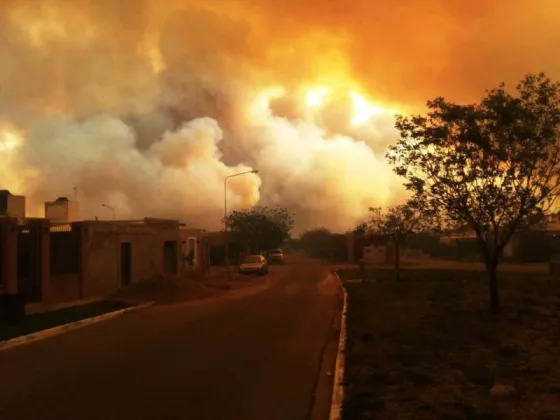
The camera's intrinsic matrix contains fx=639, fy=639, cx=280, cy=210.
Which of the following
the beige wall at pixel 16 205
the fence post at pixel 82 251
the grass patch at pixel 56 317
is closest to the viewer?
the grass patch at pixel 56 317

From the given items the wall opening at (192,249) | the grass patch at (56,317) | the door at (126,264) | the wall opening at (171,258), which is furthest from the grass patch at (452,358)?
the wall opening at (192,249)

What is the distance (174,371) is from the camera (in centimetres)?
996

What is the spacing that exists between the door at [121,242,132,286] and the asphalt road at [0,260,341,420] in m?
11.8

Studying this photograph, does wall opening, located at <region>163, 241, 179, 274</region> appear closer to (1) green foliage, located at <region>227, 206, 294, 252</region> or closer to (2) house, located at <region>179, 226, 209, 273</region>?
(2) house, located at <region>179, 226, 209, 273</region>

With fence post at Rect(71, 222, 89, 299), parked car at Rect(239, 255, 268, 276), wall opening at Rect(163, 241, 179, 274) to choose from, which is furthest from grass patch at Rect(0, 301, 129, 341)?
parked car at Rect(239, 255, 268, 276)

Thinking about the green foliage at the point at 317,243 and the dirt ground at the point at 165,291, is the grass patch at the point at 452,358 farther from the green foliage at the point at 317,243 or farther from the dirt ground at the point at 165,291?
the green foliage at the point at 317,243

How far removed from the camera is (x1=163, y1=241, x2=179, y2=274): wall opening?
38.4 m

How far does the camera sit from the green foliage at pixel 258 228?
274 ft

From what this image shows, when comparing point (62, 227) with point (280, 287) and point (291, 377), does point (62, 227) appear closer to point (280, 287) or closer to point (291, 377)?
point (280, 287)

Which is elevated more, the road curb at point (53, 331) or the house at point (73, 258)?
the house at point (73, 258)

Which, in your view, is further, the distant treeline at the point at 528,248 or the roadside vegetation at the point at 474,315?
the distant treeline at the point at 528,248

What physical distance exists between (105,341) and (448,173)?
9.44 meters

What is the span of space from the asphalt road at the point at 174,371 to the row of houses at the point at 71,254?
4.73 metres

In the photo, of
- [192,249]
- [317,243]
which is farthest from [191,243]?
[317,243]
